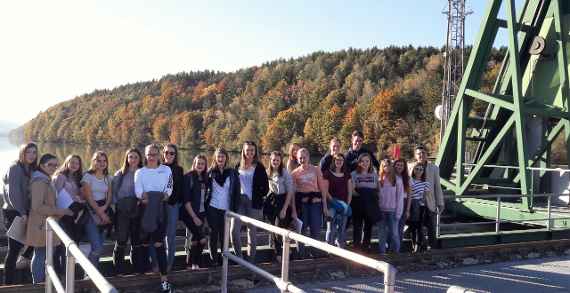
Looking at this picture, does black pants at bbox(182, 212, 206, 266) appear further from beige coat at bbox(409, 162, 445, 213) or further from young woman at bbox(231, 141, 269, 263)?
beige coat at bbox(409, 162, 445, 213)

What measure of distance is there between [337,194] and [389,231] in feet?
3.38

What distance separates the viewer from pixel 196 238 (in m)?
5.71

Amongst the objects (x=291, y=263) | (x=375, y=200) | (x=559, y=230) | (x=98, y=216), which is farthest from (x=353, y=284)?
(x=559, y=230)

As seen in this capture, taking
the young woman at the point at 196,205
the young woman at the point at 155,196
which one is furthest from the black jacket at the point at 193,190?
the young woman at the point at 155,196

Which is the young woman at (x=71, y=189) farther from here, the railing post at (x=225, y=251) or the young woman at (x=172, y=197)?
the railing post at (x=225, y=251)

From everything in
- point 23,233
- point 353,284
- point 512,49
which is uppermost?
point 512,49

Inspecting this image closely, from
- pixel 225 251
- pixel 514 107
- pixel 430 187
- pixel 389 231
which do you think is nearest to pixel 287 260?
pixel 225 251

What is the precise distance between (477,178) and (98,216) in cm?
997

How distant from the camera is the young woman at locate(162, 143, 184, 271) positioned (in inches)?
214

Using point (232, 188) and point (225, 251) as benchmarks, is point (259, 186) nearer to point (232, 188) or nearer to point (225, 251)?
point (232, 188)

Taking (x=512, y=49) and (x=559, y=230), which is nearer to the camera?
(x=559, y=230)

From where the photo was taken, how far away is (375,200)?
6629 mm

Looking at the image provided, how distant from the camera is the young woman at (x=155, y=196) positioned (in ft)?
16.6

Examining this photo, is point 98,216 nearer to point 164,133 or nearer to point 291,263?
point 291,263
